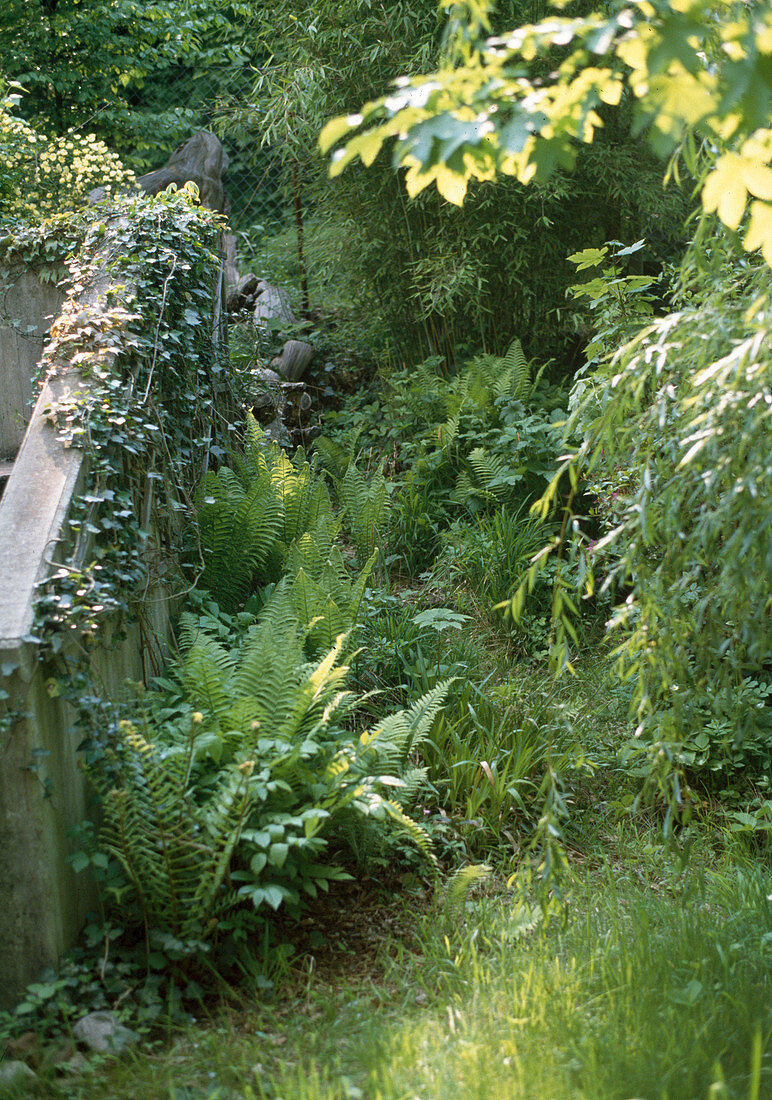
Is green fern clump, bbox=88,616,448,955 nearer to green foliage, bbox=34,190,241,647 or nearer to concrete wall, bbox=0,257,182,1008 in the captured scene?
concrete wall, bbox=0,257,182,1008

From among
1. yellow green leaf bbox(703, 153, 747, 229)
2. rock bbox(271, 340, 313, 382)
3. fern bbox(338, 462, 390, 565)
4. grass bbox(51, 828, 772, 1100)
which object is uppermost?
rock bbox(271, 340, 313, 382)

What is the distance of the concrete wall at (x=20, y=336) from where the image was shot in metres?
4.17

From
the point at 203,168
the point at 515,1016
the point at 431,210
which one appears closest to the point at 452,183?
the point at 515,1016

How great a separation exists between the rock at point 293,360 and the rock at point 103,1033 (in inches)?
211

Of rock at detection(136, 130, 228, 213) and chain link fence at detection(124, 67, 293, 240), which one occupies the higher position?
chain link fence at detection(124, 67, 293, 240)

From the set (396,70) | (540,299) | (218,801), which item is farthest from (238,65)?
(218,801)

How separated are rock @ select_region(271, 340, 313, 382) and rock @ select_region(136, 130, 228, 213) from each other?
2.04m

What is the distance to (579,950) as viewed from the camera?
2355mm

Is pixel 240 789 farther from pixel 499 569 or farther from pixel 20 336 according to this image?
pixel 20 336

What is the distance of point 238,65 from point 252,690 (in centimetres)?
845

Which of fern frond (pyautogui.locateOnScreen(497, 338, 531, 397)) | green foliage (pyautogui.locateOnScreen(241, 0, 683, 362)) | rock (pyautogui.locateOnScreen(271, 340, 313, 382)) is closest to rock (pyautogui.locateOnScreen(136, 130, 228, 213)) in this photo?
green foliage (pyautogui.locateOnScreen(241, 0, 683, 362))

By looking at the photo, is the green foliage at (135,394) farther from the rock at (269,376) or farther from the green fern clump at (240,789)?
the rock at (269,376)

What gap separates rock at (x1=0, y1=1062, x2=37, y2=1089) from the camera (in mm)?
1933

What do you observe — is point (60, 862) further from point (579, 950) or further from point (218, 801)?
point (579, 950)
